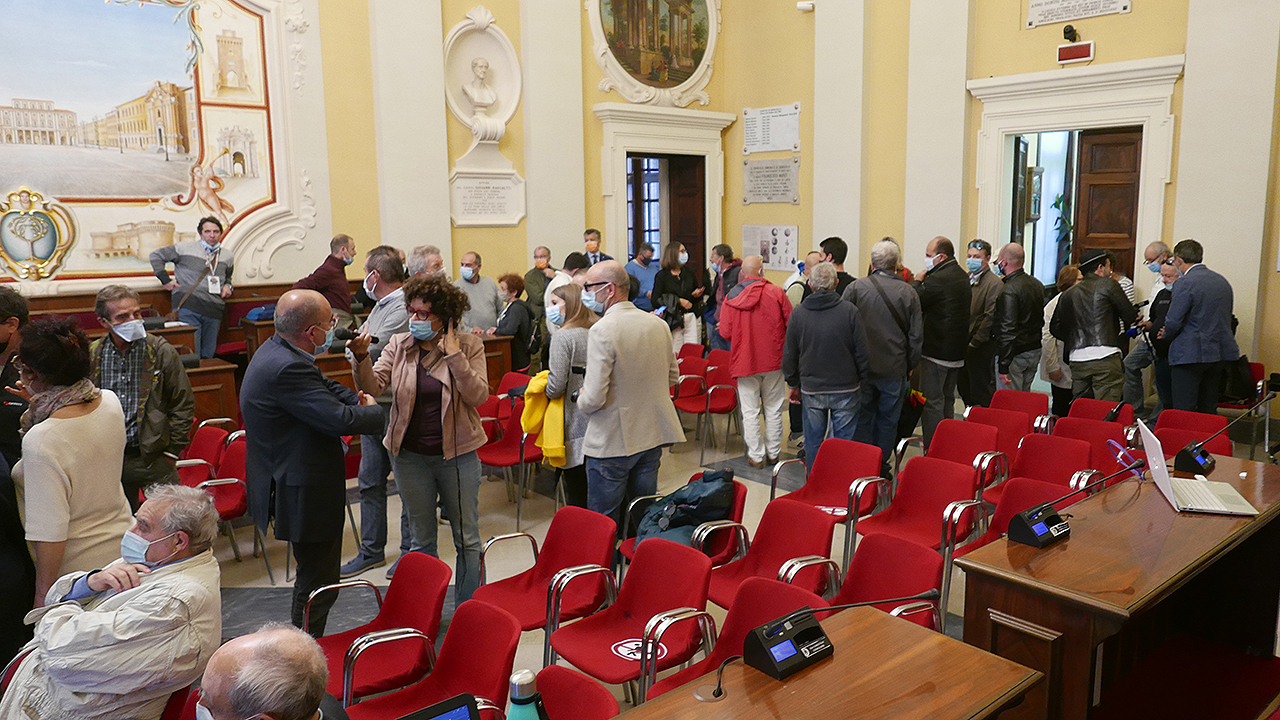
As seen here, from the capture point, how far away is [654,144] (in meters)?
11.1

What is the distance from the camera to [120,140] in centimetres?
761

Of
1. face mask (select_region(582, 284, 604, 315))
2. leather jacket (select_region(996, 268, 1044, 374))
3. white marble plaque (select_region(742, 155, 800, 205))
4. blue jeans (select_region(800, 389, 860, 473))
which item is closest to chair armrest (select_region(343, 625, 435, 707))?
face mask (select_region(582, 284, 604, 315))

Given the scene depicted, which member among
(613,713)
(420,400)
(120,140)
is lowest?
(613,713)

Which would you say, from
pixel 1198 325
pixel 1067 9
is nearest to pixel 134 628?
pixel 1198 325

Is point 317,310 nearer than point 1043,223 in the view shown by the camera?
Yes

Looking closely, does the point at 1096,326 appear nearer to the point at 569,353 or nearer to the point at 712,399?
the point at 712,399

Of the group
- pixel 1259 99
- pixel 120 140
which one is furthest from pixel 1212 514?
pixel 120 140

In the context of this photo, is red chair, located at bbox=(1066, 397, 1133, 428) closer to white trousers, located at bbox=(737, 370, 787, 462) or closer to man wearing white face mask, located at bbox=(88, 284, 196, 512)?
white trousers, located at bbox=(737, 370, 787, 462)

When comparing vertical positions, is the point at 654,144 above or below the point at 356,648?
above

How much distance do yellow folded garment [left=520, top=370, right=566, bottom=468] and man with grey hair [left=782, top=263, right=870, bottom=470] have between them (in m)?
1.68

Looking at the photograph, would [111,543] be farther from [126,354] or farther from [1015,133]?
[1015,133]

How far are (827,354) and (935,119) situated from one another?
5.26 meters

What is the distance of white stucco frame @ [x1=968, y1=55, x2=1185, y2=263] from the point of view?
801 centimetres

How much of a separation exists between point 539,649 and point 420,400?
1.24m
